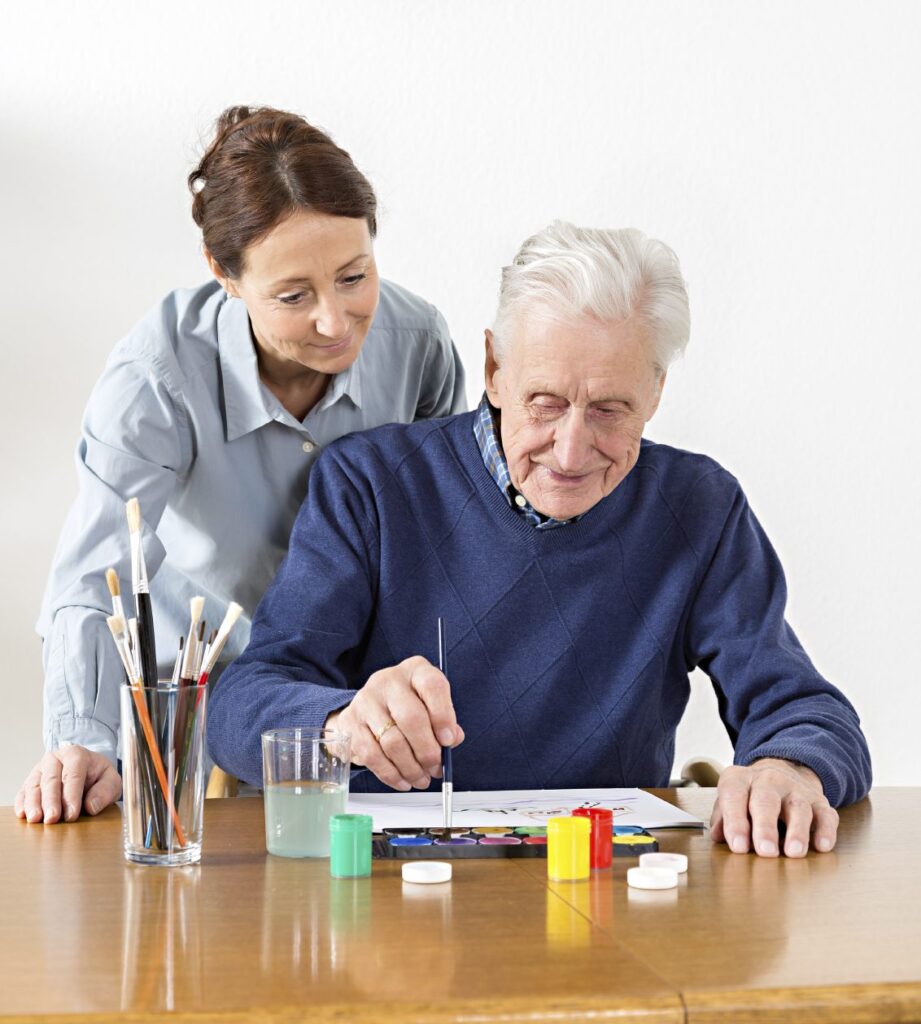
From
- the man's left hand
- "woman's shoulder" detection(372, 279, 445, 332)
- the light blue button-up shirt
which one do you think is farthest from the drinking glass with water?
"woman's shoulder" detection(372, 279, 445, 332)

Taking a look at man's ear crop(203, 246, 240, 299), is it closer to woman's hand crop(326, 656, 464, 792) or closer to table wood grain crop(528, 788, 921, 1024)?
woman's hand crop(326, 656, 464, 792)

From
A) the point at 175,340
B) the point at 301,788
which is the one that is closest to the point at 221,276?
the point at 175,340

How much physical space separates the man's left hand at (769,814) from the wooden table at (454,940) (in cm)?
2

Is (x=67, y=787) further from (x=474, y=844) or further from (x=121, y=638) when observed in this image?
(x=474, y=844)

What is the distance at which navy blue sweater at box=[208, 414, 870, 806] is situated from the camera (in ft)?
5.77

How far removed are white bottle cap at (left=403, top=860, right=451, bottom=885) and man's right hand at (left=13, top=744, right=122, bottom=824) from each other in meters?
0.43

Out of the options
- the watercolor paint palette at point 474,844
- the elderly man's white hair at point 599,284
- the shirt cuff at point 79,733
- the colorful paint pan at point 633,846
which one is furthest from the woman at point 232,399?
the colorful paint pan at point 633,846

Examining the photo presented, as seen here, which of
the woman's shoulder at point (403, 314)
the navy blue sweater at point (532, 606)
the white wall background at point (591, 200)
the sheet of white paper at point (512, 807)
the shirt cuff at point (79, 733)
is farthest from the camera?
the white wall background at point (591, 200)

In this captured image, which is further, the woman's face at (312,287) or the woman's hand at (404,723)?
the woman's face at (312,287)

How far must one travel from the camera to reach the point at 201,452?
193 cm

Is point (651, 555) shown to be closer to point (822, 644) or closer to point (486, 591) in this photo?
point (486, 591)

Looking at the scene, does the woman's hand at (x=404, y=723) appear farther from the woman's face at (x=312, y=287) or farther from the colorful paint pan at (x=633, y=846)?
the woman's face at (x=312, y=287)

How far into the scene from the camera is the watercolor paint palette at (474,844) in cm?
125

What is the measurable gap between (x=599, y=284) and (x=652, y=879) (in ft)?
2.54
